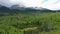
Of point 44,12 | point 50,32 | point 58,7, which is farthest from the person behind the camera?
point 44,12

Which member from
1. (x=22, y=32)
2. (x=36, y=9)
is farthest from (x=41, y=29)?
(x=36, y=9)

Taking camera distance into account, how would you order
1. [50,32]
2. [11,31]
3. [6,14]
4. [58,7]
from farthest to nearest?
[6,14] < [58,7] < [11,31] < [50,32]

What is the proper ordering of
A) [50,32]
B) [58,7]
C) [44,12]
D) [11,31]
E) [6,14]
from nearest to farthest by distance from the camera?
[50,32], [11,31], [58,7], [6,14], [44,12]

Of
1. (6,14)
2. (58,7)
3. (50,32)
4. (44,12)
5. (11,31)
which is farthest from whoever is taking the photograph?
(44,12)

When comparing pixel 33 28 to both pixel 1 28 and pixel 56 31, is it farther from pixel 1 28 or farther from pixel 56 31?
pixel 1 28

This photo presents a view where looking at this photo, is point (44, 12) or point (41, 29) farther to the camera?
point (44, 12)

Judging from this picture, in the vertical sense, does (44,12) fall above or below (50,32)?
above

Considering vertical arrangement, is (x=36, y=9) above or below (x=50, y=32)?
above

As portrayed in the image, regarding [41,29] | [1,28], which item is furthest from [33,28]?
[1,28]

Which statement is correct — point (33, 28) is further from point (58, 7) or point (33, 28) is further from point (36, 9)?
point (36, 9)
